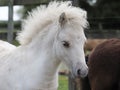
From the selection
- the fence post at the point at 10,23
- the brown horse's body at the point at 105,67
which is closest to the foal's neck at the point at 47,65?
the brown horse's body at the point at 105,67

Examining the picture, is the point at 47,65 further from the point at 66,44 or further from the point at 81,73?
the point at 81,73

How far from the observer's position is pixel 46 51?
13.8 ft

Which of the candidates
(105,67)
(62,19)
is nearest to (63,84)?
(105,67)

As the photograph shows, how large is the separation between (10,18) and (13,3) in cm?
25

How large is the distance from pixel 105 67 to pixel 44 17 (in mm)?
979

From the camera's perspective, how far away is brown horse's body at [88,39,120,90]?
15.0 ft

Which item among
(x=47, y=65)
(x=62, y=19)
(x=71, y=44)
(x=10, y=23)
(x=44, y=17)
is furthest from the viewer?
(x=10, y=23)

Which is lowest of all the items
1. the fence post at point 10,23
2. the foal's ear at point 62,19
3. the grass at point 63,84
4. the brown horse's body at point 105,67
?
the grass at point 63,84

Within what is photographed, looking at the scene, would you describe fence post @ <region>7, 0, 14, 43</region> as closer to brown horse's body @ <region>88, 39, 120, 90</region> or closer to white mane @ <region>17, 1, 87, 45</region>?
white mane @ <region>17, 1, 87, 45</region>

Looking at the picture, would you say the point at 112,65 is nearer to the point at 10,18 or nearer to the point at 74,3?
the point at 74,3

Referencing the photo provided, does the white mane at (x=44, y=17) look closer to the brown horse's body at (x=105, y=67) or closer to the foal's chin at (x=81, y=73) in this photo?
the foal's chin at (x=81, y=73)

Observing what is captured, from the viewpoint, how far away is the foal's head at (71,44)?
3879 millimetres

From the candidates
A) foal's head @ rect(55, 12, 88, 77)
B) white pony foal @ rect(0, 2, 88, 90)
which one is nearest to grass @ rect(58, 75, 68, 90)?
white pony foal @ rect(0, 2, 88, 90)

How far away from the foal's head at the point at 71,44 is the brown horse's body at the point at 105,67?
747mm
